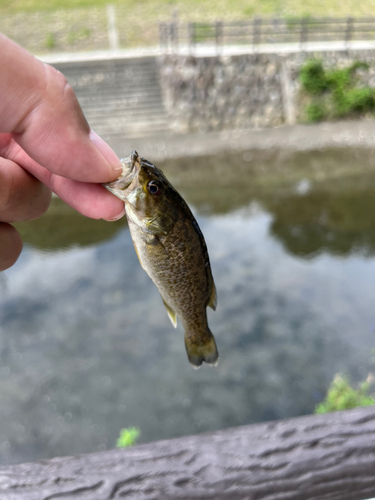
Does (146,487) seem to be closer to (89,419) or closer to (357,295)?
(89,419)

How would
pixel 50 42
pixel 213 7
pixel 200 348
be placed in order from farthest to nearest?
pixel 213 7 < pixel 50 42 < pixel 200 348

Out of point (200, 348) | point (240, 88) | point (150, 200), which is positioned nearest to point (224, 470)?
point (200, 348)

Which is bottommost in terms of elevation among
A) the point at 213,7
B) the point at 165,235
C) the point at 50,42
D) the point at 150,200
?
the point at 165,235

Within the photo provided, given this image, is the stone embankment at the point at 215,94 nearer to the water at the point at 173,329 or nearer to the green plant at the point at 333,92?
the green plant at the point at 333,92

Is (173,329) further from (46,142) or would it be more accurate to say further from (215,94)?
(215,94)

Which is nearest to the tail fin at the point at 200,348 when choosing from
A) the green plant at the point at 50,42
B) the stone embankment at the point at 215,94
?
the stone embankment at the point at 215,94

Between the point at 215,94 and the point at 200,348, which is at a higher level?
the point at 215,94
